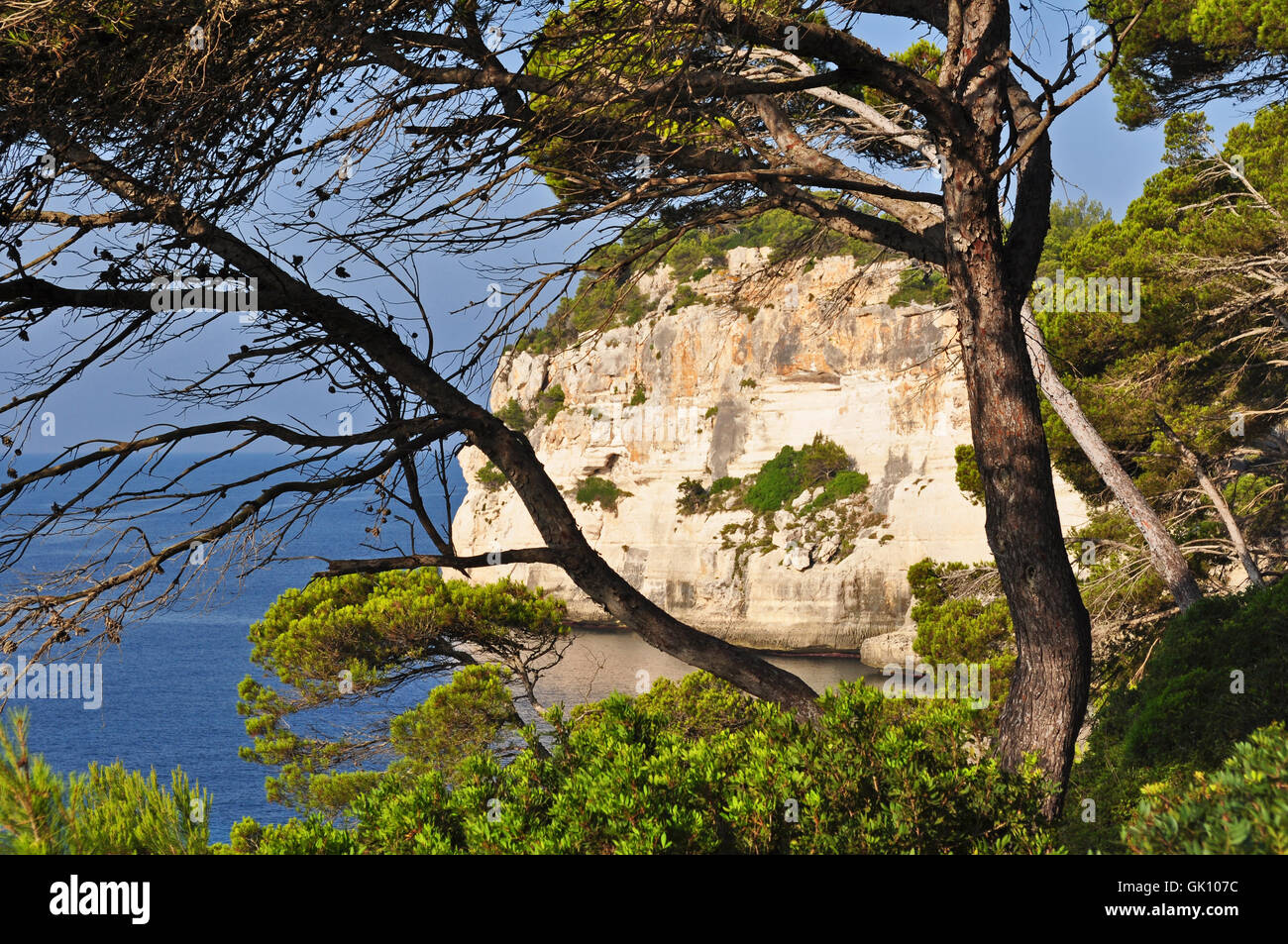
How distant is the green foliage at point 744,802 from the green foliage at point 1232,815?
0.65 meters

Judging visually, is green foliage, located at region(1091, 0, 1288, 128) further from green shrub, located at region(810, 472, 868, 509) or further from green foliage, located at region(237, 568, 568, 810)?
green shrub, located at region(810, 472, 868, 509)

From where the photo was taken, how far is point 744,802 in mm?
3332

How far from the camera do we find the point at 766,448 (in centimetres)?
4681

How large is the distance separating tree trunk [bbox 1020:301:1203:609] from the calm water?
15.9 metres

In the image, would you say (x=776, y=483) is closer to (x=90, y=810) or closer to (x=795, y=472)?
(x=795, y=472)

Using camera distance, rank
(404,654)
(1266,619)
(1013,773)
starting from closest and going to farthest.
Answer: (1013,773) → (1266,619) → (404,654)

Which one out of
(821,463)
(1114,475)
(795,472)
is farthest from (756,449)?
(1114,475)

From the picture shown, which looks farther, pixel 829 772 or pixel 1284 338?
pixel 1284 338

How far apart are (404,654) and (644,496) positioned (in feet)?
121

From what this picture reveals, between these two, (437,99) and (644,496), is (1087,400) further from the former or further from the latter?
(644,496)

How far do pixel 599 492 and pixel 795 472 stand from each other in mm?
9590

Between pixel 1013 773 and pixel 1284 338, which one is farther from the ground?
pixel 1284 338

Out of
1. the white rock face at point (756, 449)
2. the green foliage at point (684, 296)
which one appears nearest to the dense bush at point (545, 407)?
the white rock face at point (756, 449)
